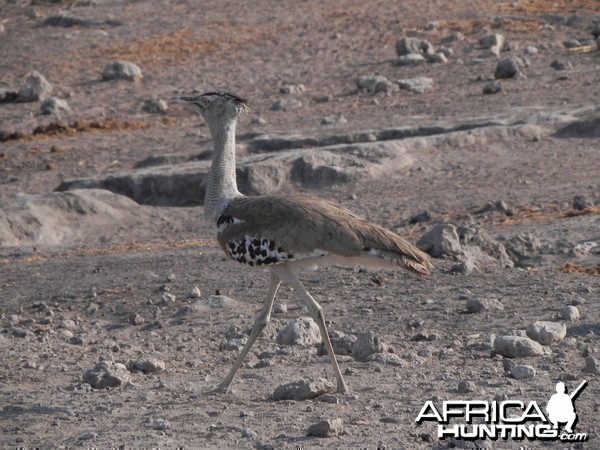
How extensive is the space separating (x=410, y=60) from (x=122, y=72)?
375 cm

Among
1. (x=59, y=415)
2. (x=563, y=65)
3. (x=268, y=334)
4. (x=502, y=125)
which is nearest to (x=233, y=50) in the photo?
(x=563, y=65)

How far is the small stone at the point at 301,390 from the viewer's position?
5648 mm

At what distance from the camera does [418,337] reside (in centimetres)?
673

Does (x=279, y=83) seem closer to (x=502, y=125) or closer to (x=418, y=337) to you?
(x=502, y=125)

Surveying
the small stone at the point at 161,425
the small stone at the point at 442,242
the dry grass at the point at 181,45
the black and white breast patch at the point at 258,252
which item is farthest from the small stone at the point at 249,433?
the dry grass at the point at 181,45

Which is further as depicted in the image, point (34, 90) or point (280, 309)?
point (34, 90)

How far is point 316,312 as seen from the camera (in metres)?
5.87

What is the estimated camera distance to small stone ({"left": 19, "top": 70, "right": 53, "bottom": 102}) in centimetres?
1546

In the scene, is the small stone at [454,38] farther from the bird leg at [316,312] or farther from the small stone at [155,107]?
the bird leg at [316,312]

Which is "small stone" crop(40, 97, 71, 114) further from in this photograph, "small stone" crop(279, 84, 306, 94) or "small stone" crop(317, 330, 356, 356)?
"small stone" crop(317, 330, 356, 356)

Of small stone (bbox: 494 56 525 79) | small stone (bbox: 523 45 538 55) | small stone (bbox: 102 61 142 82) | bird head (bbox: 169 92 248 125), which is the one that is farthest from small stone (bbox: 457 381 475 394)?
small stone (bbox: 102 61 142 82)

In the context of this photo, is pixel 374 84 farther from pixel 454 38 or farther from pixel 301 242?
pixel 301 242

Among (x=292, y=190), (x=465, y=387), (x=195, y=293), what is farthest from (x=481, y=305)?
(x=292, y=190)

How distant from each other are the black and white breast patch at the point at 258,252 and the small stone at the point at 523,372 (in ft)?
3.95
